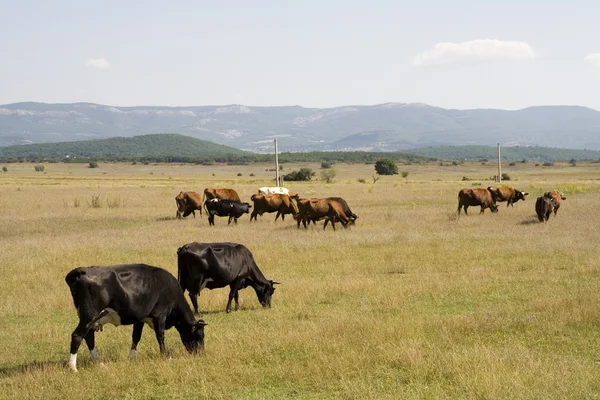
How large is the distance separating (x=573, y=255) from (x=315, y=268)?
6754mm

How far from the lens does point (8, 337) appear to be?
1191 centimetres

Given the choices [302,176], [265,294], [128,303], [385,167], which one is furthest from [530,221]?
[385,167]

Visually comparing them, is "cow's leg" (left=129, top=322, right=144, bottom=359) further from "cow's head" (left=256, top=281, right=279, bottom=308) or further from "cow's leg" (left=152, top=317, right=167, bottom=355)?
"cow's head" (left=256, top=281, right=279, bottom=308)

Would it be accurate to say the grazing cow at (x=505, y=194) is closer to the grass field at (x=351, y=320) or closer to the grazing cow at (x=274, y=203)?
the grass field at (x=351, y=320)

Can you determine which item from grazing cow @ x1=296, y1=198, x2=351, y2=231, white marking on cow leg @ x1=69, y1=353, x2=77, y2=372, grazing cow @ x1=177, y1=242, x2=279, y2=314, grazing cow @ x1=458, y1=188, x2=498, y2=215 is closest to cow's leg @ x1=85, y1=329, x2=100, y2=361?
white marking on cow leg @ x1=69, y1=353, x2=77, y2=372

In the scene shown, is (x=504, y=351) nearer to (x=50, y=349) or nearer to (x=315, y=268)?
(x=50, y=349)

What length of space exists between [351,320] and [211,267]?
9.08 ft

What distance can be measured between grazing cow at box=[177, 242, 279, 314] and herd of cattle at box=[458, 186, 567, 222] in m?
17.8

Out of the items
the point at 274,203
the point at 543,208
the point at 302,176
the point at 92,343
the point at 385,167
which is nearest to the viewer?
the point at 92,343

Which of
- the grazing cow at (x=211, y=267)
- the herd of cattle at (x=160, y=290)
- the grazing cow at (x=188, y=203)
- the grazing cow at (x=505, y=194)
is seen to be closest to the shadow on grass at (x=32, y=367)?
the herd of cattle at (x=160, y=290)

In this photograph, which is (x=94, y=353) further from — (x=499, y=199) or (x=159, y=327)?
(x=499, y=199)

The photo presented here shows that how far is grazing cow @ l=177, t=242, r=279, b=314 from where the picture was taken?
13.0 meters

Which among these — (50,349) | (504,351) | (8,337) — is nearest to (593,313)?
(504,351)

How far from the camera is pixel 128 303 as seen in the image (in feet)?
31.4
